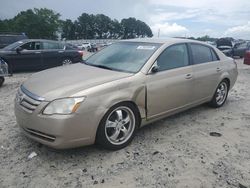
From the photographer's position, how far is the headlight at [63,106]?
3393 mm

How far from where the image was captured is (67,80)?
3902 millimetres

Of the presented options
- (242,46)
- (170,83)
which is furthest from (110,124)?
(242,46)

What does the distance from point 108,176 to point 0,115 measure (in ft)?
10.1

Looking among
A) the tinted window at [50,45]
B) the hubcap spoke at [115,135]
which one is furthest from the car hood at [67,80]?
the tinted window at [50,45]

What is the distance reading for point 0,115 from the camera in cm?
542

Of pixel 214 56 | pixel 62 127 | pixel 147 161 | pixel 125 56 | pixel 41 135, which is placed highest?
pixel 125 56

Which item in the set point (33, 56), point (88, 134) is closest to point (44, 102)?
point (88, 134)

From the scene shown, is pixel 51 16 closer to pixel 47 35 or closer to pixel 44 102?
pixel 47 35

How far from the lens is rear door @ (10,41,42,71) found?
35.9 feet

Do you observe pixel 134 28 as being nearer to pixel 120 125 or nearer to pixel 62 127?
pixel 120 125

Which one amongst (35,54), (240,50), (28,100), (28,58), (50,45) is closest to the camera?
(28,100)

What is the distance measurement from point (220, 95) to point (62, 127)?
404cm

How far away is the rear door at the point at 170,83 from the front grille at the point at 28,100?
1.60 meters

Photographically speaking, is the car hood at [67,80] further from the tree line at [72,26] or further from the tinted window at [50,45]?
the tree line at [72,26]
